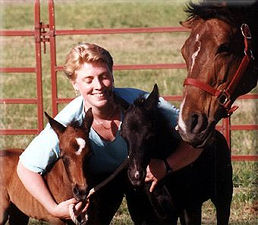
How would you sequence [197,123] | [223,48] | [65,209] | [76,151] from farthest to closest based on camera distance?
[65,209], [76,151], [223,48], [197,123]

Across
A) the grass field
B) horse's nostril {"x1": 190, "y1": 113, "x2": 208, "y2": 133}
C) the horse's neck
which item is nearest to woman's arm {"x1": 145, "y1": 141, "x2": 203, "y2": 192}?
the horse's neck

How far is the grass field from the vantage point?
8414 millimetres

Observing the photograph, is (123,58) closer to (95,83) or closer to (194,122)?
(95,83)

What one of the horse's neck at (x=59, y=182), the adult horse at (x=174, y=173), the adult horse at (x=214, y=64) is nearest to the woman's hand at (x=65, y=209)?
the horse's neck at (x=59, y=182)

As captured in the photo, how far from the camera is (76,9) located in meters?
23.8

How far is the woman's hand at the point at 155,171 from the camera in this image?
5547 millimetres

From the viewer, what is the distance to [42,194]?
5.62 metres

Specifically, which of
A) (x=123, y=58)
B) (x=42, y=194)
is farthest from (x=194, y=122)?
(x=123, y=58)

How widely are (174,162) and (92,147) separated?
1.74 feet

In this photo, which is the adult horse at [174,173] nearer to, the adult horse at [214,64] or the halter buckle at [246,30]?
the adult horse at [214,64]

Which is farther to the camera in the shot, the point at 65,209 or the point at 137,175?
the point at 65,209

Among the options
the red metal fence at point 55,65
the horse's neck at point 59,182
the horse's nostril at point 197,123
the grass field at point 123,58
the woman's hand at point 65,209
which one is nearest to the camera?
the horse's nostril at point 197,123

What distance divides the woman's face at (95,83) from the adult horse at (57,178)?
0.34 ft

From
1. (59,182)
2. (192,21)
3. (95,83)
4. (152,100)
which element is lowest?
(59,182)
